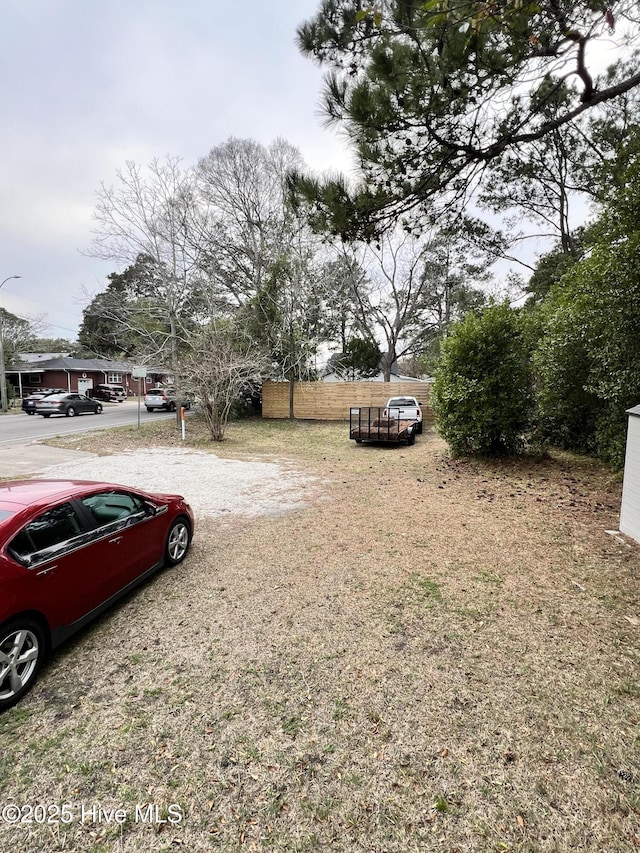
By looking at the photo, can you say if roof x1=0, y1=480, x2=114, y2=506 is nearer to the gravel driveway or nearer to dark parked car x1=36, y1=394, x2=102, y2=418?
the gravel driveway

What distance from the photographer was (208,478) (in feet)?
26.8

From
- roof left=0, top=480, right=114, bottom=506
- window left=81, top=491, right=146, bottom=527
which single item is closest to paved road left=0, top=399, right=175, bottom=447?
roof left=0, top=480, right=114, bottom=506

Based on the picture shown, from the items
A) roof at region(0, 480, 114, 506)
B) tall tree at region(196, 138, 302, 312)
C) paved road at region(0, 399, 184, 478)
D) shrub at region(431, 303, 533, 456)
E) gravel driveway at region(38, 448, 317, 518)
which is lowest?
gravel driveway at region(38, 448, 317, 518)

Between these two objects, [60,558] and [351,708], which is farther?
[60,558]

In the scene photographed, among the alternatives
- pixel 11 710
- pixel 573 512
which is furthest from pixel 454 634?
pixel 573 512

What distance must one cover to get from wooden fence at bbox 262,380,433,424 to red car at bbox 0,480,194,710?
1578 cm

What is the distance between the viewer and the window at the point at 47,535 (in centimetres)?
254

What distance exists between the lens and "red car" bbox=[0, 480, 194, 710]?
240cm

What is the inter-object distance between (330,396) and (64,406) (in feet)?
44.5

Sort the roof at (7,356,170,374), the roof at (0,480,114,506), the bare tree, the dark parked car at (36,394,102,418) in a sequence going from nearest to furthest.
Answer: the roof at (0,480,114,506), the bare tree, the dark parked car at (36,394,102,418), the roof at (7,356,170,374)

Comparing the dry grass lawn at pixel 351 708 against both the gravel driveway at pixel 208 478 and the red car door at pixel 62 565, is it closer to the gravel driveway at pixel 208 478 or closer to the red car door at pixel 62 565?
the red car door at pixel 62 565

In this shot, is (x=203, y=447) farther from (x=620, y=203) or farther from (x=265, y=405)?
(x=620, y=203)

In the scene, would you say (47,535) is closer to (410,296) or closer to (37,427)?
(37,427)

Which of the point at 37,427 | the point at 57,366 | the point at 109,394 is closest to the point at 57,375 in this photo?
the point at 57,366
